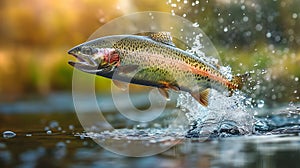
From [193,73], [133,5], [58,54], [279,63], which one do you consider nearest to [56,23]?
[58,54]

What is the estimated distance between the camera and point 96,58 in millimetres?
3990

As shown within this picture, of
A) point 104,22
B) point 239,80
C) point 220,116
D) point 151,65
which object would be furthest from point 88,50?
point 104,22

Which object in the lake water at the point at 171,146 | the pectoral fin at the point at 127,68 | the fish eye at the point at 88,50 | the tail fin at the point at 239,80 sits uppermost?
the fish eye at the point at 88,50

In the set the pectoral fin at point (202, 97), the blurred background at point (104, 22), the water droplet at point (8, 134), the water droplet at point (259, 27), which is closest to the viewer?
the pectoral fin at point (202, 97)

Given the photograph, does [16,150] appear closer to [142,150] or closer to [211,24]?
[142,150]

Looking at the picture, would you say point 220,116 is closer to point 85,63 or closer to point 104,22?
point 85,63

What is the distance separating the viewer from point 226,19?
11328mm

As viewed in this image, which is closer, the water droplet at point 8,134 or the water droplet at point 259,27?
the water droplet at point 8,134

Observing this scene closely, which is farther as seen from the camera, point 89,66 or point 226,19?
point 226,19

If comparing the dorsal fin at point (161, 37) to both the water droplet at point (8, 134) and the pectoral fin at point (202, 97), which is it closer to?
the pectoral fin at point (202, 97)

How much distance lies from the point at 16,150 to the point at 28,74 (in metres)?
8.05

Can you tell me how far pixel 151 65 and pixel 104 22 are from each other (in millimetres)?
9502

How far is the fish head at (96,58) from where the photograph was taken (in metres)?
3.97

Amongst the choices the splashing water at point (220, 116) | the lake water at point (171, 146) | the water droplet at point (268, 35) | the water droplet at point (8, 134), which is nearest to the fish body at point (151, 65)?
the splashing water at point (220, 116)
